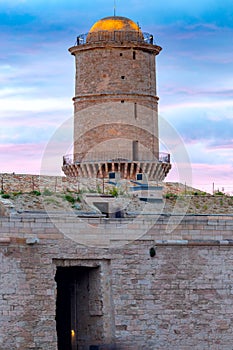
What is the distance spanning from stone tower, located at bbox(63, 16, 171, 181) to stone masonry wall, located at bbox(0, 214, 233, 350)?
49.6ft

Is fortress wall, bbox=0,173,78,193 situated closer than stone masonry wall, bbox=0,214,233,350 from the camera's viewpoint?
No

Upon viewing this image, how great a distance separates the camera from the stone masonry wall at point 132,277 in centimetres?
3350

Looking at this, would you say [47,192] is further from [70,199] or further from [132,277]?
[132,277]

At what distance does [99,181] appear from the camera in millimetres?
46812

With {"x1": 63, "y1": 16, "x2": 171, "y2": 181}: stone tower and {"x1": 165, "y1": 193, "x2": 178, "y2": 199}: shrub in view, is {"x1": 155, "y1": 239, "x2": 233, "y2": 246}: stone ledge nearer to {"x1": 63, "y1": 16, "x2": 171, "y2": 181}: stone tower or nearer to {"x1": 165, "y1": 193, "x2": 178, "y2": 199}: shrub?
{"x1": 165, "y1": 193, "x2": 178, "y2": 199}: shrub

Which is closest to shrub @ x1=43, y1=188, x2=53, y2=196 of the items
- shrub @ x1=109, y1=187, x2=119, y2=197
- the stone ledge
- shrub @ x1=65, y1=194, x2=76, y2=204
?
shrub @ x1=65, y1=194, x2=76, y2=204

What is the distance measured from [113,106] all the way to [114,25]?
3.59 metres

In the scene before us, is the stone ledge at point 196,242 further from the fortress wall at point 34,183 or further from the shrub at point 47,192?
the fortress wall at point 34,183

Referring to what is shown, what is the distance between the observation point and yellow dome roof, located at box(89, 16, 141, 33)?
51.9 metres

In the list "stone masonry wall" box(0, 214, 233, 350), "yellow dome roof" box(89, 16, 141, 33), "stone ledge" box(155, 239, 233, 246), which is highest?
"yellow dome roof" box(89, 16, 141, 33)

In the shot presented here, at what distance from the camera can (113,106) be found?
5119cm

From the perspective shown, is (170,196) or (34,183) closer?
(170,196)

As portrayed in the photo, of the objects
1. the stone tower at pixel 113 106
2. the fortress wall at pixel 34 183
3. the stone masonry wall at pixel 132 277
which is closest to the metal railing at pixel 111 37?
the stone tower at pixel 113 106

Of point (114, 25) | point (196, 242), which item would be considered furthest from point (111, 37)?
point (196, 242)
